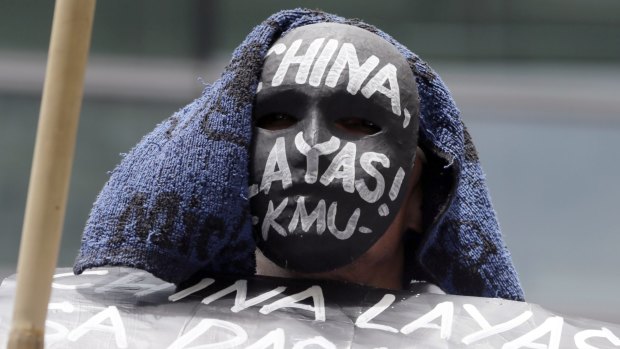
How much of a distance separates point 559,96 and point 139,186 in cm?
292

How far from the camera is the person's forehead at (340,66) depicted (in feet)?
5.66

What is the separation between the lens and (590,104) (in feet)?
14.7

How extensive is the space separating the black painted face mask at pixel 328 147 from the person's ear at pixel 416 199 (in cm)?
8

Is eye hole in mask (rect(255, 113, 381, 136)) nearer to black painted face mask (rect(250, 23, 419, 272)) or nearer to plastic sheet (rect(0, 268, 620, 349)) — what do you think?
black painted face mask (rect(250, 23, 419, 272))

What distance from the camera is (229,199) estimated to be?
5.53ft

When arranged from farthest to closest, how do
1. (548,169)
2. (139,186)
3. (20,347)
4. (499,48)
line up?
1. (499,48)
2. (548,169)
3. (139,186)
4. (20,347)

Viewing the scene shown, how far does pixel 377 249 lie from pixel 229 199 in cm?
21

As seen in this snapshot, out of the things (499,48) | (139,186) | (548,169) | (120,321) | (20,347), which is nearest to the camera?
(20,347)

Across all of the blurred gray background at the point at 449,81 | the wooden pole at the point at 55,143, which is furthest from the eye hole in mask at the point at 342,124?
the blurred gray background at the point at 449,81

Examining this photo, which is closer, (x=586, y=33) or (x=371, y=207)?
(x=371, y=207)

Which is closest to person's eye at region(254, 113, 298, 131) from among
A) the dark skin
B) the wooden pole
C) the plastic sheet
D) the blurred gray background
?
the dark skin

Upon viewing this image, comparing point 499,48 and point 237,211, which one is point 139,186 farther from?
point 499,48

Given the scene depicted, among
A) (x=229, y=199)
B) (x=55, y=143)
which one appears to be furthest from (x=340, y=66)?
(x=55, y=143)

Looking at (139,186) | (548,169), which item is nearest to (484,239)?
(139,186)
